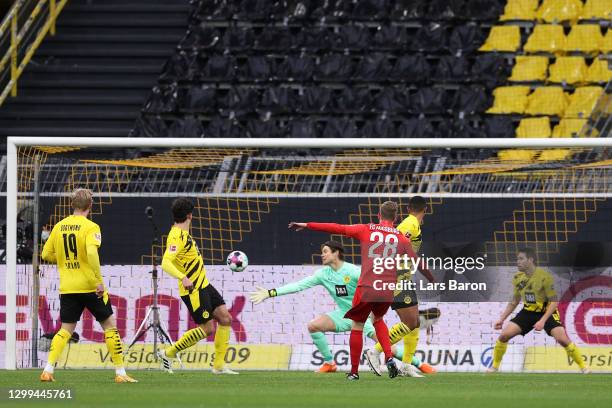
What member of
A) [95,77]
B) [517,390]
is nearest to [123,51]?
[95,77]

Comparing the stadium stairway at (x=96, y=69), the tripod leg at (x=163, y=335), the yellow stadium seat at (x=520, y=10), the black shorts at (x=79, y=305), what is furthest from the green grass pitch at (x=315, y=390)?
the yellow stadium seat at (x=520, y=10)

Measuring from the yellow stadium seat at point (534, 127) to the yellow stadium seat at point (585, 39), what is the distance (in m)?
1.89

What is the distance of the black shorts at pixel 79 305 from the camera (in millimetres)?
12492

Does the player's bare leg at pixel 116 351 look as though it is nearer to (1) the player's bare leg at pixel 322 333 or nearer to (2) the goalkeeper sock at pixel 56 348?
(2) the goalkeeper sock at pixel 56 348

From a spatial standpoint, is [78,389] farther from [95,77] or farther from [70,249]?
[95,77]

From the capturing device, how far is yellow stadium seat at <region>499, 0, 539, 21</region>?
24578 mm

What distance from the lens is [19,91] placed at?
24.2m

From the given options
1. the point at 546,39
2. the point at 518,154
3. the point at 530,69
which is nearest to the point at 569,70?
the point at 530,69

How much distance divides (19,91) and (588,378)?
13.6 m

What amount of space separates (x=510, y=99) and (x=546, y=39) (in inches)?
60.9

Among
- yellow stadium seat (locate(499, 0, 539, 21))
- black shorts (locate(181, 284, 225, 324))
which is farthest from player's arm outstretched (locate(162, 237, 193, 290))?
yellow stadium seat (locate(499, 0, 539, 21))

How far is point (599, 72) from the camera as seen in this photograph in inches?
934

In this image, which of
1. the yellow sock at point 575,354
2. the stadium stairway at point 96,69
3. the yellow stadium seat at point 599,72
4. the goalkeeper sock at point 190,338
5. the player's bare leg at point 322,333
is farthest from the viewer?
the yellow stadium seat at point 599,72

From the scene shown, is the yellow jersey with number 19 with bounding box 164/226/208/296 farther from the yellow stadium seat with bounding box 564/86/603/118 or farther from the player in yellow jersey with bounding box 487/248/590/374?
the yellow stadium seat with bounding box 564/86/603/118
